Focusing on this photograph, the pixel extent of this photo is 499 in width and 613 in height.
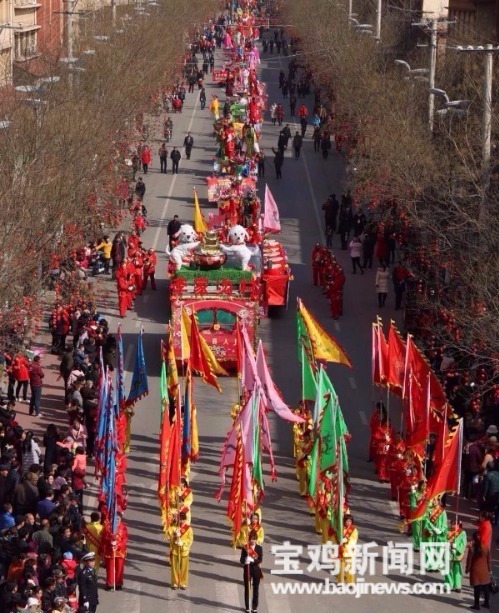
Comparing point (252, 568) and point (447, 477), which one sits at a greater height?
point (447, 477)

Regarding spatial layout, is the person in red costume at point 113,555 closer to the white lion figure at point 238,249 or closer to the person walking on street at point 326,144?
the white lion figure at point 238,249

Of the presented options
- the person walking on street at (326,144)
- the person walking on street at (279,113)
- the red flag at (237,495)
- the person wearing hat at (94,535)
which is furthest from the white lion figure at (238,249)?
the person walking on street at (279,113)

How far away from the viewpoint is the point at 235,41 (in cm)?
10319

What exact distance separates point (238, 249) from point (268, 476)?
342 inches

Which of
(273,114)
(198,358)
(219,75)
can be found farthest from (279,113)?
(198,358)

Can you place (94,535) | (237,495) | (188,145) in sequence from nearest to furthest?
1. (94,535)
2. (237,495)
3. (188,145)

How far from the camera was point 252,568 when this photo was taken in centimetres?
2625

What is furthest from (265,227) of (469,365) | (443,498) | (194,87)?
(194,87)

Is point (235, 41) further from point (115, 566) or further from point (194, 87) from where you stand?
point (115, 566)

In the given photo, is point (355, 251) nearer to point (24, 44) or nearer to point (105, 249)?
point (105, 249)

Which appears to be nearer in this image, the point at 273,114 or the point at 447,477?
the point at 447,477

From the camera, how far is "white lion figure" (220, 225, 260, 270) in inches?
1580

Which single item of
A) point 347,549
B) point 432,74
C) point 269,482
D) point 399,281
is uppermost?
point 432,74

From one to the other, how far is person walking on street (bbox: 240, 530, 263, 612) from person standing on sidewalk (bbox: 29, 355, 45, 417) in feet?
34.5
